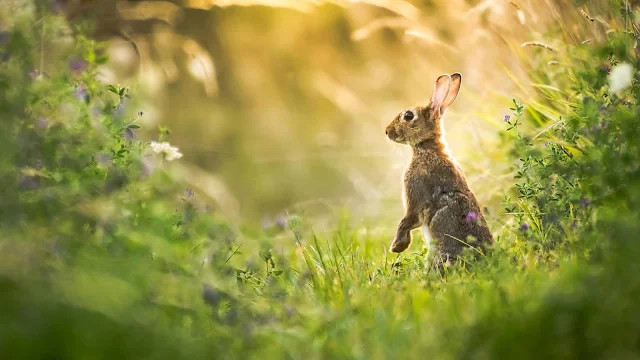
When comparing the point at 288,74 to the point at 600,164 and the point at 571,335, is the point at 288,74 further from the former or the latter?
the point at 571,335

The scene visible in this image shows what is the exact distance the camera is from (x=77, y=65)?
2906 millimetres

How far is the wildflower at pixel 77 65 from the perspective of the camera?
2.90 metres

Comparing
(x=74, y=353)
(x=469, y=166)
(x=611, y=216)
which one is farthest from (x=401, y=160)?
(x=74, y=353)

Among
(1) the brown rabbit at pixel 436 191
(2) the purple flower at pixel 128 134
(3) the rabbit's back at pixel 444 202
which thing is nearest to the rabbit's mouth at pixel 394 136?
(1) the brown rabbit at pixel 436 191

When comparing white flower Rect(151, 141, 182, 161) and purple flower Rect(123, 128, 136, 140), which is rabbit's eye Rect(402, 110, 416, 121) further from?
purple flower Rect(123, 128, 136, 140)

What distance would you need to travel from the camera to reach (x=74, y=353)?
177 cm

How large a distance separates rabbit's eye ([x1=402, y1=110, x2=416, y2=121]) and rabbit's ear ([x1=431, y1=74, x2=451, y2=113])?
0.32ft

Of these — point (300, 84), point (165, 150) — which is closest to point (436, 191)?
point (165, 150)

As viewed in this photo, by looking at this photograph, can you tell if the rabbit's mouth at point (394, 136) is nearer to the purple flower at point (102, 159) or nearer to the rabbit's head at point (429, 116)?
the rabbit's head at point (429, 116)

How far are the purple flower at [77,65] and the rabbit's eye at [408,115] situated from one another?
5.12 feet

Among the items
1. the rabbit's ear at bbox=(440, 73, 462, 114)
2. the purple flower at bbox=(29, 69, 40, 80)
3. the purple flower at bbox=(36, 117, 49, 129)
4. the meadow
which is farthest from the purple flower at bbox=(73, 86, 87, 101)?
the rabbit's ear at bbox=(440, 73, 462, 114)

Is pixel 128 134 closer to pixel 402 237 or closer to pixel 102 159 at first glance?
pixel 102 159

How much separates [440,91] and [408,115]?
19cm

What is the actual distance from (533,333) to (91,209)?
1.23 meters
